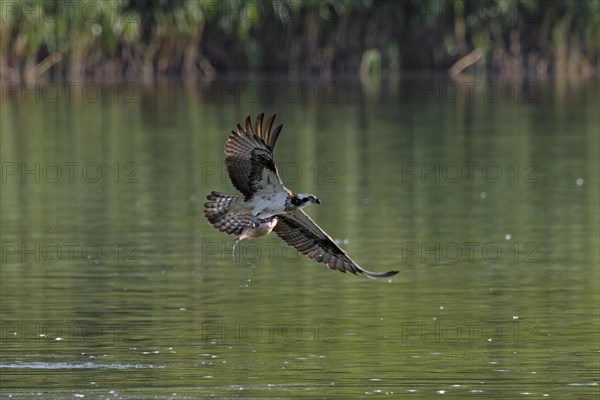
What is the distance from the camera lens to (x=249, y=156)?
428 inches

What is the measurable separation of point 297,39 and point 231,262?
30.4 metres

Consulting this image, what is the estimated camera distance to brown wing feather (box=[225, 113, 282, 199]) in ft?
35.4

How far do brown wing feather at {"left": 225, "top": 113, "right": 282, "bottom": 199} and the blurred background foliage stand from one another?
29.1 metres

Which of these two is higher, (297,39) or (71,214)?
(297,39)

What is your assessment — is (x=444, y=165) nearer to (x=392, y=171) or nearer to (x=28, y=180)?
(x=392, y=171)

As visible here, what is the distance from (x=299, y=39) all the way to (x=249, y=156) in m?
35.5

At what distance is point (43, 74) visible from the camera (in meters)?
45.0

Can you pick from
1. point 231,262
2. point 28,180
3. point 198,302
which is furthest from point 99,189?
point 198,302

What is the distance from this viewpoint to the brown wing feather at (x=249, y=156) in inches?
425
